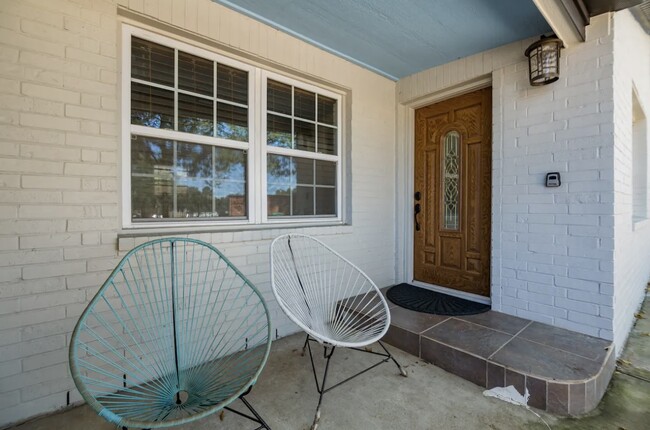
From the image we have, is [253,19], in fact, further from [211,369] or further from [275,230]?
[211,369]

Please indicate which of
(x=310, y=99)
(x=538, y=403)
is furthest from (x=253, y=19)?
(x=538, y=403)

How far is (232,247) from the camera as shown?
236cm

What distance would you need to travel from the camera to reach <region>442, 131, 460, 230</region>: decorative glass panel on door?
321 cm

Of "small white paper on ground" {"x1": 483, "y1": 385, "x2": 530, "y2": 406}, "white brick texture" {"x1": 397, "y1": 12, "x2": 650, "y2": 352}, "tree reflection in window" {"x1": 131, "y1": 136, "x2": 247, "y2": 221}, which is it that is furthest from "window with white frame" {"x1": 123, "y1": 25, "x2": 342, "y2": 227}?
"small white paper on ground" {"x1": 483, "y1": 385, "x2": 530, "y2": 406}

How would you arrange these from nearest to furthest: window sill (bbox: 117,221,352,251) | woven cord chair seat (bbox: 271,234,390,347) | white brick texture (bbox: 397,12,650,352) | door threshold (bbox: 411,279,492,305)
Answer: window sill (bbox: 117,221,352,251)
woven cord chair seat (bbox: 271,234,390,347)
white brick texture (bbox: 397,12,650,352)
door threshold (bbox: 411,279,492,305)

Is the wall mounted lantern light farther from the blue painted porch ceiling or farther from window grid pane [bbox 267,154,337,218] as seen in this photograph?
window grid pane [bbox 267,154,337,218]

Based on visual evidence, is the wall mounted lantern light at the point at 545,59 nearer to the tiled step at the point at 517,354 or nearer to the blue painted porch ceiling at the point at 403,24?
the blue painted porch ceiling at the point at 403,24

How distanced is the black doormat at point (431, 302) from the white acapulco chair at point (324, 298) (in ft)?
0.88

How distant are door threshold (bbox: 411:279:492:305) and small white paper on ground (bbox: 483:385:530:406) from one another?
118 cm

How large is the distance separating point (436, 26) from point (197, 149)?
2.16 meters

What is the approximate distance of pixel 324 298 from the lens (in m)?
2.50

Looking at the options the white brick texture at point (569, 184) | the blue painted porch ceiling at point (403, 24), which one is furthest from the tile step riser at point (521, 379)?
the blue painted porch ceiling at point (403, 24)

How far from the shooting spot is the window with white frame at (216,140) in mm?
2066

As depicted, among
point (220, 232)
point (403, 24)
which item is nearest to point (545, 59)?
point (403, 24)
